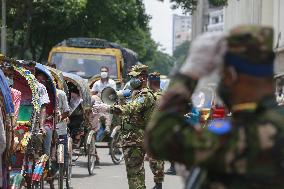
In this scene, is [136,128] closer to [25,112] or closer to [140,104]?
[140,104]

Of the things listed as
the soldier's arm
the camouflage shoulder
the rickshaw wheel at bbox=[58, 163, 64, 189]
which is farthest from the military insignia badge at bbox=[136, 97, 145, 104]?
the camouflage shoulder

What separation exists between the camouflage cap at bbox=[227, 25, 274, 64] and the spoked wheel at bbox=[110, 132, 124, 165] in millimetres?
13049

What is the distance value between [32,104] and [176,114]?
6262mm

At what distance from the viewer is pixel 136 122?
10359 mm

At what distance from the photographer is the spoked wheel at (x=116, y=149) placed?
16625mm

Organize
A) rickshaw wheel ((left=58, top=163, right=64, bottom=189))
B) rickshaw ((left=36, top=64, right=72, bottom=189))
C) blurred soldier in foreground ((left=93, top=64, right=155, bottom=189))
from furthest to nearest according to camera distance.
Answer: rickshaw wheel ((left=58, top=163, right=64, bottom=189))
rickshaw ((left=36, top=64, right=72, bottom=189))
blurred soldier in foreground ((left=93, top=64, right=155, bottom=189))

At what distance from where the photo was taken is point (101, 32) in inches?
1539

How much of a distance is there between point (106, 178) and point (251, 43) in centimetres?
1112

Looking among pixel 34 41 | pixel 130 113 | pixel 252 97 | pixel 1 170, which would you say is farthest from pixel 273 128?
pixel 34 41

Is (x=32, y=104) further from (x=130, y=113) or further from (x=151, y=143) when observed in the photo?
(x=151, y=143)

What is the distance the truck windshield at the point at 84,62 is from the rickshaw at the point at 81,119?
833 cm

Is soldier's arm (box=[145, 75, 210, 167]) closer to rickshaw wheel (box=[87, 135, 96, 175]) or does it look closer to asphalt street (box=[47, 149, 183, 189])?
asphalt street (box=[47, 149, 183, 189])

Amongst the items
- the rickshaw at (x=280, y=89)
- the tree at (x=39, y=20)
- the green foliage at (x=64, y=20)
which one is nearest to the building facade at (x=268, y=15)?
the green foliage at (x=64, y=20)

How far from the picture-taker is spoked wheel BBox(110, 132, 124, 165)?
1662 centimetres
